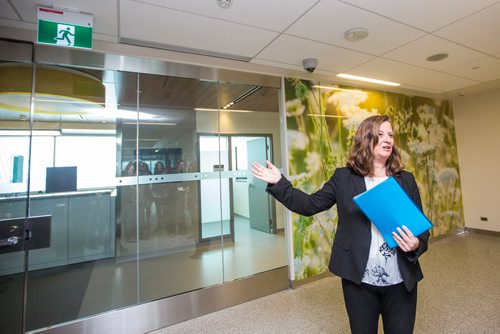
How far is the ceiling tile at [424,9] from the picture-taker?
2.01 meters

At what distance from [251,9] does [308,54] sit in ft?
3.61

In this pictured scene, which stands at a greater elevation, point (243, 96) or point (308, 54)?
point (308, 54)

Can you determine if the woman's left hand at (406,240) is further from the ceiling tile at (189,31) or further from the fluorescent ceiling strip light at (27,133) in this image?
the fluorescent ceiling strip light at (27,133)

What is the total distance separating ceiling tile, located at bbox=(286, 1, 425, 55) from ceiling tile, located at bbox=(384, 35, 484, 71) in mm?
195

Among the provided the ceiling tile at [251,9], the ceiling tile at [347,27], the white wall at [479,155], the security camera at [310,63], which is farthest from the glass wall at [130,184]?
the white wall at [479,155]

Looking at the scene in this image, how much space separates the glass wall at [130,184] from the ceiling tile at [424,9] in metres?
1.58

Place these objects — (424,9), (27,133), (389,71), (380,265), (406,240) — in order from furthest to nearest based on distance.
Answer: (389,71), (27,133), (424,9), (380,265), (406,240)

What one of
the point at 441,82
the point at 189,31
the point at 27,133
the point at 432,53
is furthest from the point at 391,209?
the point at 441,82

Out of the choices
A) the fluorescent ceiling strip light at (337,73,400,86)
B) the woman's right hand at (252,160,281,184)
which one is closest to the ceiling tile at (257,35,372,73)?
the fluorescent ceiling strip light at (337,73,400,86)

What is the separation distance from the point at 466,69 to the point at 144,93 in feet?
14.5

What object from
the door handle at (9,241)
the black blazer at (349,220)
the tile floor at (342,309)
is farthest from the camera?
the tile floor at (342,309)

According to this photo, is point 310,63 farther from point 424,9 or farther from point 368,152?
point 368,152

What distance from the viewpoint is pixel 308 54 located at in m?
2.88

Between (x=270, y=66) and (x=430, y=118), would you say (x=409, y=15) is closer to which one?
(x=270, y=66)
